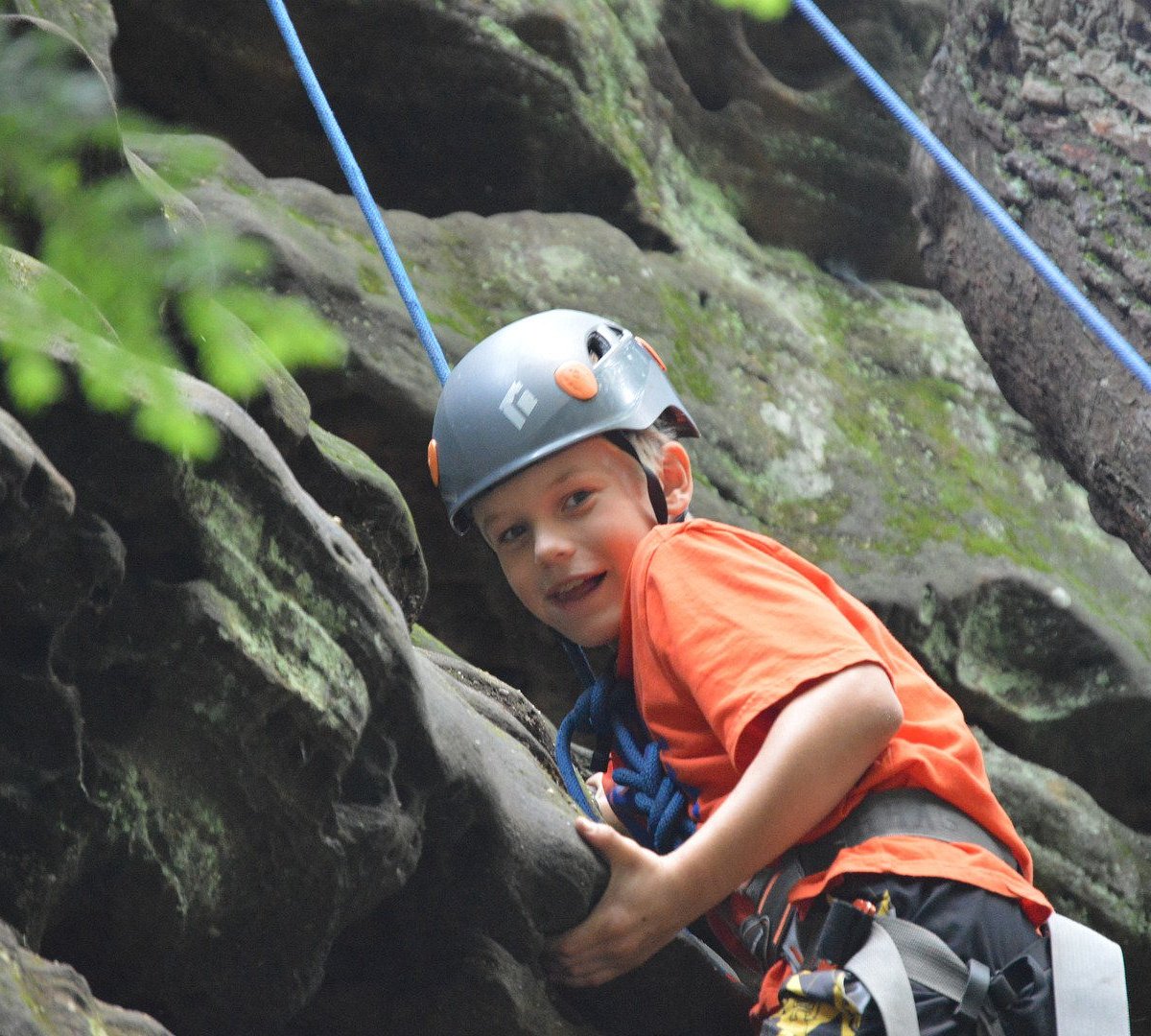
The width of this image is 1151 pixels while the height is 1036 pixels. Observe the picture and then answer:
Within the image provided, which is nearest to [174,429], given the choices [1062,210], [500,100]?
[1062,210]

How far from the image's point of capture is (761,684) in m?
1.97

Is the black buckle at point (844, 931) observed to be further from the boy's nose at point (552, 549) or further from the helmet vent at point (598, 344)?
the helmet vent at point (598, 344)

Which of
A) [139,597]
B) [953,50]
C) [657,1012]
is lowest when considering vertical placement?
[657,1012]

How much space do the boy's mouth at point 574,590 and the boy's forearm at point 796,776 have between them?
Result: 580 mm

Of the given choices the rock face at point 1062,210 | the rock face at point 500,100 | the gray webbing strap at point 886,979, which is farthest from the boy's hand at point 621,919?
the rock face at point 500,100

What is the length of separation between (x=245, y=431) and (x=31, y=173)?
54cm

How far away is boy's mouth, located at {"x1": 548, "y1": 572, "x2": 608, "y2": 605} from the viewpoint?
8.09 ft

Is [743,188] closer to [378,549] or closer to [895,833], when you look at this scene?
[378,549]

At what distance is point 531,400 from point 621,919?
0.94 metres

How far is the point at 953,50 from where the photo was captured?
150 inches

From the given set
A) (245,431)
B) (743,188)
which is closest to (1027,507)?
(743,188)

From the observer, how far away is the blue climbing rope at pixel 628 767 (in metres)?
2.26

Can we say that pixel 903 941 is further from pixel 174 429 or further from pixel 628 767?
pixel 174 429

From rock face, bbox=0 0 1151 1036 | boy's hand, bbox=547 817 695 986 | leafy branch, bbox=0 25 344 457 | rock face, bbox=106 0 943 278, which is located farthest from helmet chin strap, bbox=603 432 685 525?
rock face, bbox=106 0 943 278
